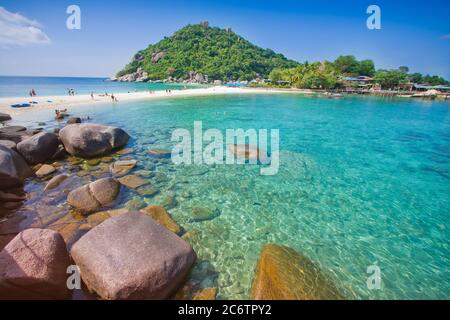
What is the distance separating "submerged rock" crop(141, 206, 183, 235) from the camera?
Result: 17.7 ft

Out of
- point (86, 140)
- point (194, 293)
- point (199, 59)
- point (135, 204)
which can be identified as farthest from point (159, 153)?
point (199, 59)

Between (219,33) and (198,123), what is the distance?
160826mm

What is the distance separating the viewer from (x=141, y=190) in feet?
24.0

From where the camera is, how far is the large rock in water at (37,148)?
8.89 m

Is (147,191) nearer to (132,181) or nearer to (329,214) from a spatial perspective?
(132,181)

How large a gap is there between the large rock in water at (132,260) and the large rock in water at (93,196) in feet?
7.93

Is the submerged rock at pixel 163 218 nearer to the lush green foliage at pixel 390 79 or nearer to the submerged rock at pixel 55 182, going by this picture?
the submerged rock at pixel 55 182

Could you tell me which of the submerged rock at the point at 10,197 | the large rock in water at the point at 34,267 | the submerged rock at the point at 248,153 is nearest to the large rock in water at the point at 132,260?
the large rock in water at the point at 34,267

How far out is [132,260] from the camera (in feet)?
11.6

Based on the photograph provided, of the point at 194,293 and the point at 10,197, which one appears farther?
the point at 10,197

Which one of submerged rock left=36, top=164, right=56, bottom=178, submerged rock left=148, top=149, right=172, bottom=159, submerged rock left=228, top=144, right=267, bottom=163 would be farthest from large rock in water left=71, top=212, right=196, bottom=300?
submerged rock left=228, top=144, right=267, bottom=163

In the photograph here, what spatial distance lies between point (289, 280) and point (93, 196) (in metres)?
5.86

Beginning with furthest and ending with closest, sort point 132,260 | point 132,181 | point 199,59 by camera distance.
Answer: point 199,59, point 132,181, point 132,260
